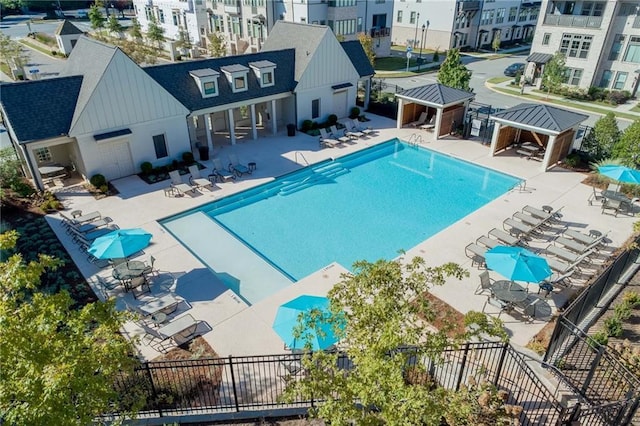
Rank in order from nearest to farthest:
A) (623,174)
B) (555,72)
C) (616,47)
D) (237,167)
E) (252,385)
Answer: (252,385), (623,174), (237,167), (555,72), (616,47)

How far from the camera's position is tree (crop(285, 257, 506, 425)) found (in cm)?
716

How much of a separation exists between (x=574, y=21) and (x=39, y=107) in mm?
47191

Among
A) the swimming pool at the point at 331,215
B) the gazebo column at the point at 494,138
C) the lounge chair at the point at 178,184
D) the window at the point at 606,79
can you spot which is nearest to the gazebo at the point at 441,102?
the swimming pool at the point at 331,215

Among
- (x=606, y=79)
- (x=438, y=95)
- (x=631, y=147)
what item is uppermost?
(x=438, y=95)

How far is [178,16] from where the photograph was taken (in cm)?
6600

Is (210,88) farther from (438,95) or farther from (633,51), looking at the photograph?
(633,51)

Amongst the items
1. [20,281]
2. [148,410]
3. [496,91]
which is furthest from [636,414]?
[496,91]

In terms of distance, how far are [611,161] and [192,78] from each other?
25.8 m

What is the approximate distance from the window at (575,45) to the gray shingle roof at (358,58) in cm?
2335

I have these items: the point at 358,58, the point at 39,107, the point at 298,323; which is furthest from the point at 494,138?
the point at 39,107

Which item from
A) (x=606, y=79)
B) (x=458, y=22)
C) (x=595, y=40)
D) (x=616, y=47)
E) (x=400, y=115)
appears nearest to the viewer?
(x=400, y=115)

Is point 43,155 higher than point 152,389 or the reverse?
higher

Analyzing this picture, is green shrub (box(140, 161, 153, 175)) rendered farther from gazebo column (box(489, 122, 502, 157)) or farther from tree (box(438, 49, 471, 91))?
tree (box(438, 49, 471, 91))

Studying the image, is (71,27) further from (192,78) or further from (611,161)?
(611,161)
